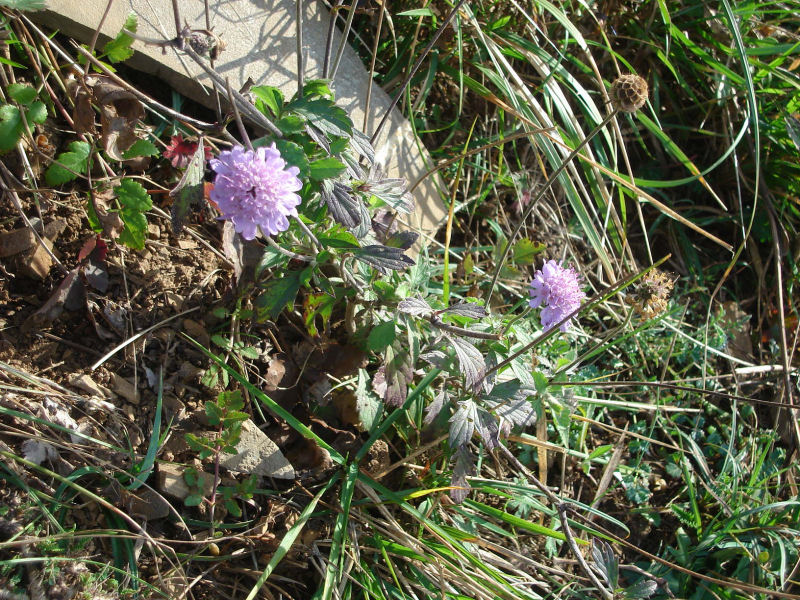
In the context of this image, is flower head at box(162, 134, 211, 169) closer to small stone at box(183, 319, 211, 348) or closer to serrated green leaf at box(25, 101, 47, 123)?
serrated green leaf at box(25, 101, 47, 123)

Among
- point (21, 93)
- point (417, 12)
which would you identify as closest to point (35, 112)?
point (21, 93)

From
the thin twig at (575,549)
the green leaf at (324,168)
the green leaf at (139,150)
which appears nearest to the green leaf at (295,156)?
the green leaf at (324,168)

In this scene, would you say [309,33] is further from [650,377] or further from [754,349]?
[754,349]

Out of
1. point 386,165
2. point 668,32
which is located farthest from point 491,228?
point 668,32

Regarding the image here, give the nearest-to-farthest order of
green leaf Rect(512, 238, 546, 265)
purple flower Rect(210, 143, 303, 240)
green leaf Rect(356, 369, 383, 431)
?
purple flower Rect(210, 143, 303, 240) → green leaf Rect(356, 369, 383, 431) → green leaf Rect(512, 238, 546, 265)

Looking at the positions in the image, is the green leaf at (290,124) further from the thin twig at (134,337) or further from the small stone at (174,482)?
the small stone at (174,482)

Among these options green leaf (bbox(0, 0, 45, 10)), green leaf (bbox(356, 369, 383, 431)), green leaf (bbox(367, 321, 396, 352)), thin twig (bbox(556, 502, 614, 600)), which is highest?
green leaf (bbox(0, 0, 45, 10))

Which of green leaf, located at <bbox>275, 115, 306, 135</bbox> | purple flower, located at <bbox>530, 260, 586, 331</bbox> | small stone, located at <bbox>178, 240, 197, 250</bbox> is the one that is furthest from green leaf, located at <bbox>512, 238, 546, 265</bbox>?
small stone, located at <bbox>178, 240, 197, 250</bbox>

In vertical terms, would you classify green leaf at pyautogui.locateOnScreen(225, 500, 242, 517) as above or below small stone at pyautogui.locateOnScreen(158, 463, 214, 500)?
below
